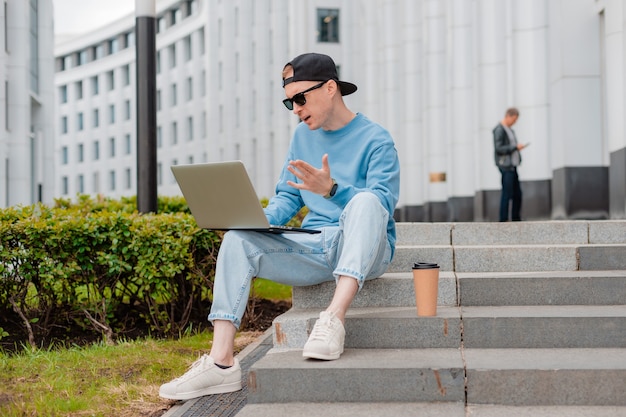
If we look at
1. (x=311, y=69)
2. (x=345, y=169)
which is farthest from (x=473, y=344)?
(x=311, y=69)

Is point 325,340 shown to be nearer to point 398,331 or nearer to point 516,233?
point 398,331

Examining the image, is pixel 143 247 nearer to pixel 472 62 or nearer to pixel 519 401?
pixel 519 401

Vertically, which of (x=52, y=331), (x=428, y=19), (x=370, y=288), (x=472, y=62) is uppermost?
(x=428, y=19)

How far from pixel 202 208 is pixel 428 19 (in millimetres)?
17721

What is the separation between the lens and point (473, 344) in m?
4.27

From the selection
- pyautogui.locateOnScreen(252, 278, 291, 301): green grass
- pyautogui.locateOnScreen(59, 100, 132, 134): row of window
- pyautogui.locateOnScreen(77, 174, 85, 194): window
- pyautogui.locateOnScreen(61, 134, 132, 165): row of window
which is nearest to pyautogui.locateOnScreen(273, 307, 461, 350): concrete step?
pyautogui.locateOnScreen(252, 278, 291, 301): green grass

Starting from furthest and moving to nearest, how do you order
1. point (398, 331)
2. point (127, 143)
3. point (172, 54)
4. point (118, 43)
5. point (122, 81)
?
point (118, 43)
point (122, 81)
point (127, 143)
point (172, 54)
point (398, 331)

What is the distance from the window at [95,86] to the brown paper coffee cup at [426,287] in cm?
6673

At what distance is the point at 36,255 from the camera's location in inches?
237

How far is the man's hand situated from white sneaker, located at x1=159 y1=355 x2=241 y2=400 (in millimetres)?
992

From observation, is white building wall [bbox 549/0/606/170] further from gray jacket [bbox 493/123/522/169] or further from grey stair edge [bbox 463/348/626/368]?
grey stair edge [bbox 463/348/626/368]

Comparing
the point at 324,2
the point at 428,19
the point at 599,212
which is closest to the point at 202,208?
the point at 599,212

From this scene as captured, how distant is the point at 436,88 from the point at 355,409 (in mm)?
17740

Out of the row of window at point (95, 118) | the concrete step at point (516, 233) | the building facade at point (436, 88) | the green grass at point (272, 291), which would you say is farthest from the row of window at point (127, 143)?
the concrete step at point (516, 233)
